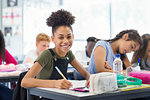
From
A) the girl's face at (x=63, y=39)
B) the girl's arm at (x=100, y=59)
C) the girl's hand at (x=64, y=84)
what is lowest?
the girl's hand at (x=64, y=84)

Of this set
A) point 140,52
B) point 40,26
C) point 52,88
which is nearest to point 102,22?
point 40,26

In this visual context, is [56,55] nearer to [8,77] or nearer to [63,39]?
[63,39]

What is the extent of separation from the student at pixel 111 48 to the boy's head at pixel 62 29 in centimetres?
43

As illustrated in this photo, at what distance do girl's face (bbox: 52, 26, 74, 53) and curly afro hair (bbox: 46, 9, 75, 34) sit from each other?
0.15 ft

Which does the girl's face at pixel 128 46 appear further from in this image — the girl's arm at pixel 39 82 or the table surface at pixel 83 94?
the girl's arm at pixel 39 82

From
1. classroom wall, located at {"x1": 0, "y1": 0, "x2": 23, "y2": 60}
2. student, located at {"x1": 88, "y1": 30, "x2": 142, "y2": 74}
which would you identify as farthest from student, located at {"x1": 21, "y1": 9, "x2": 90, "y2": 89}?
classroom wall, located at {"x1": 0, "y1": 0, "x2": 23, "y2": 60}

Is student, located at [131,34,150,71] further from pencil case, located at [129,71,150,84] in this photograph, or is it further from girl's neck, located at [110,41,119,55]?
pencil case, located at [129,71,150,84]

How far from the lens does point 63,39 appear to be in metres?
1.98

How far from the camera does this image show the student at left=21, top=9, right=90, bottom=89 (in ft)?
6.07

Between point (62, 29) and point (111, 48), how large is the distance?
67cm

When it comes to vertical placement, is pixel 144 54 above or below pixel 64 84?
above

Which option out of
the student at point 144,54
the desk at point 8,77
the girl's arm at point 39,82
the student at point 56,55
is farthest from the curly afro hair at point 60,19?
the student at point 144,54

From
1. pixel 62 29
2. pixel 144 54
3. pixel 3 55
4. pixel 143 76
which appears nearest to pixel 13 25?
pixel 3 55

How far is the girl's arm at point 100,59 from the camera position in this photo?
7.61 feet
